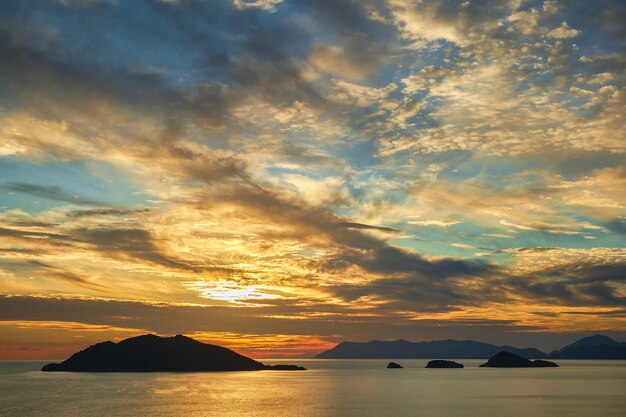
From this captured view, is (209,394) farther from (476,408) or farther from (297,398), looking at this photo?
(476,408)

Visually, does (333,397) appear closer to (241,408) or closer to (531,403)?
(241,408)

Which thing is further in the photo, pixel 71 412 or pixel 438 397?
pixel 438 397

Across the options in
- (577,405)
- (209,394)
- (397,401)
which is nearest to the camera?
(577,405)

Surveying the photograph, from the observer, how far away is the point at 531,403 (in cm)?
15538

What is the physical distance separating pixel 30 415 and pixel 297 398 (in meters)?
80.9

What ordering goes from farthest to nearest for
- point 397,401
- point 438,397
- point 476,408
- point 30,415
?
point 438,397
point 397,401
point 476,408
point 30,415

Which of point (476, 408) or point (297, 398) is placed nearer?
point (476, 408)

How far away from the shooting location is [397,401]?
160250 millimetres

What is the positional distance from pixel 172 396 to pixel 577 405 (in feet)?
413

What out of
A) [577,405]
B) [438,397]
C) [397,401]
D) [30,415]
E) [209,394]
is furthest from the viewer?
[209,394]

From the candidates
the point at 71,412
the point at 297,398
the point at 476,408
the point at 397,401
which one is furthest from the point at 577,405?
the point at 71,412

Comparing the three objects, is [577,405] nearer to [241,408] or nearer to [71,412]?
[241,408]

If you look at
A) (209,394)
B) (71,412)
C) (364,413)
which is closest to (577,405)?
(364,413)

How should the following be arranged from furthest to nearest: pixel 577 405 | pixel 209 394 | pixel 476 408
A: pixel 209 394 → pixel 577 405 → pixel 476 408
